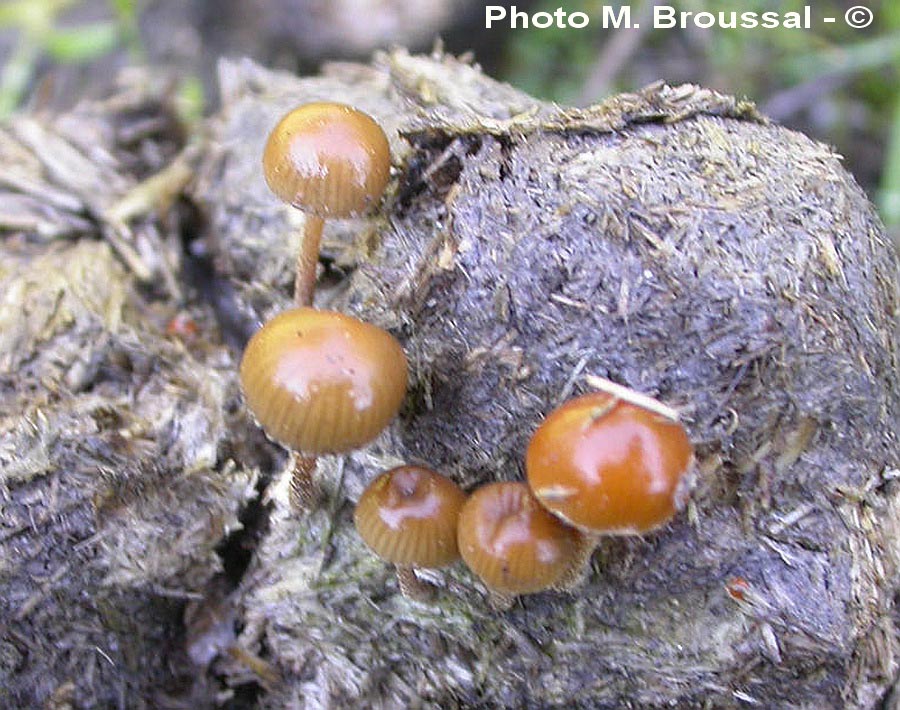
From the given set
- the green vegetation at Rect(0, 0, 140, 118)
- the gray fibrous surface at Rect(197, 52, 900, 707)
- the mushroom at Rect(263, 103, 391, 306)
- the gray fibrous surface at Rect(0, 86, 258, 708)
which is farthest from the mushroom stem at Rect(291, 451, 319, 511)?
the green vegetation at Rect(0, 0, 140, 118)

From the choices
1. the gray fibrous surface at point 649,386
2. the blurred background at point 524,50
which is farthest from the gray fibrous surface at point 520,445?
the blurred background at point 524,50

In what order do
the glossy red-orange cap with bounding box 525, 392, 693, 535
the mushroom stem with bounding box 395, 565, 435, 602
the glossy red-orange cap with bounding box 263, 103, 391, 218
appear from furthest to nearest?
the mushroom stem with bounding box 395, 565, 435, 602 < the glossy red-orange cap with bounding box 263, 103, 391, 218 < the glossy red-orange cap with bounding box 525, 392, 693, 535

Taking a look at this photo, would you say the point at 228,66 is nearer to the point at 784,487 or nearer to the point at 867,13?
the point at 784,487

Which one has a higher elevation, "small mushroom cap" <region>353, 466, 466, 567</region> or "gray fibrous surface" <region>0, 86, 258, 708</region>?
"small mushroom cap" <region>353, 466, 466, 567</region>

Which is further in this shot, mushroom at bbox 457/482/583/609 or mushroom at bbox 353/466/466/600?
mushroom at bbox 353/466/466/600

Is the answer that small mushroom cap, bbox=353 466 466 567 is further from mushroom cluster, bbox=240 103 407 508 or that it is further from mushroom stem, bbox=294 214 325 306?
mushroom stem, bbox=294 214 325 306

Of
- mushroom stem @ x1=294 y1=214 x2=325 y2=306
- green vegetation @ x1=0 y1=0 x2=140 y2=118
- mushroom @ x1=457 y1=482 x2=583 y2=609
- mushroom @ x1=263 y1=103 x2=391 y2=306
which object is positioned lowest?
green vegetation @ x1=0 y1=0 x2=140 y2=118

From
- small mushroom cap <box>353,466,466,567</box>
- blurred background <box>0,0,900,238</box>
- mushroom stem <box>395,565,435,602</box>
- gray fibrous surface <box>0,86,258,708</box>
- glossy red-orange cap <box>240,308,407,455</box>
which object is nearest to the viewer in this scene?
glossy red-orange cap <box>240,308,407,455</box>
